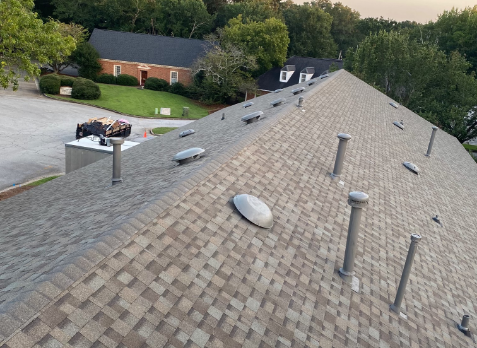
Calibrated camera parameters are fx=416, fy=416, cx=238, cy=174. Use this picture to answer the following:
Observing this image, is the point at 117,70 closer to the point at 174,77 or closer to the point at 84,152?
the point at 174,77

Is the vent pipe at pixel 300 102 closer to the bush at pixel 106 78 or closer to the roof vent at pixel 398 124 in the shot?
the roof vent at pixel 398 124

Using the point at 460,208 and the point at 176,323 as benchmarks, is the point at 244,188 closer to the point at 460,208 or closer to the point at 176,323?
the point at 176,323

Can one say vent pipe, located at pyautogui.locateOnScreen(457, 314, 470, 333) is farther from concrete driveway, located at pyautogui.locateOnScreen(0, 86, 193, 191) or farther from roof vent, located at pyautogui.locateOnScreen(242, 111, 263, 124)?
concrete driveway, located at pyautogui.locateOnScreen(0, 86, 193, 191)

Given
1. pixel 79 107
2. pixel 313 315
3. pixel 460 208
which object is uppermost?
pixel 313 315

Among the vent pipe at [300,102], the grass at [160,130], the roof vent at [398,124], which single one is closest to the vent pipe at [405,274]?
the vent pipe at [300,102]

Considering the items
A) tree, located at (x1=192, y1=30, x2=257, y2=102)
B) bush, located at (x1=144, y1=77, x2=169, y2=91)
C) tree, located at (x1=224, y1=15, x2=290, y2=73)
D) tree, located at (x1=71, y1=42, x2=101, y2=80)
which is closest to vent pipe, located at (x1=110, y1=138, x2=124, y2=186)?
tree, located at (x1=192, y1=30, x2=257, y2=102)

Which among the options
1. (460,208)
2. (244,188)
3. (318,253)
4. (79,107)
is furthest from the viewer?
(79,107)

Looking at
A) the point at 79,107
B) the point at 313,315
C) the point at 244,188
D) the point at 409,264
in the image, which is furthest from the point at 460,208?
the point at 79,107
